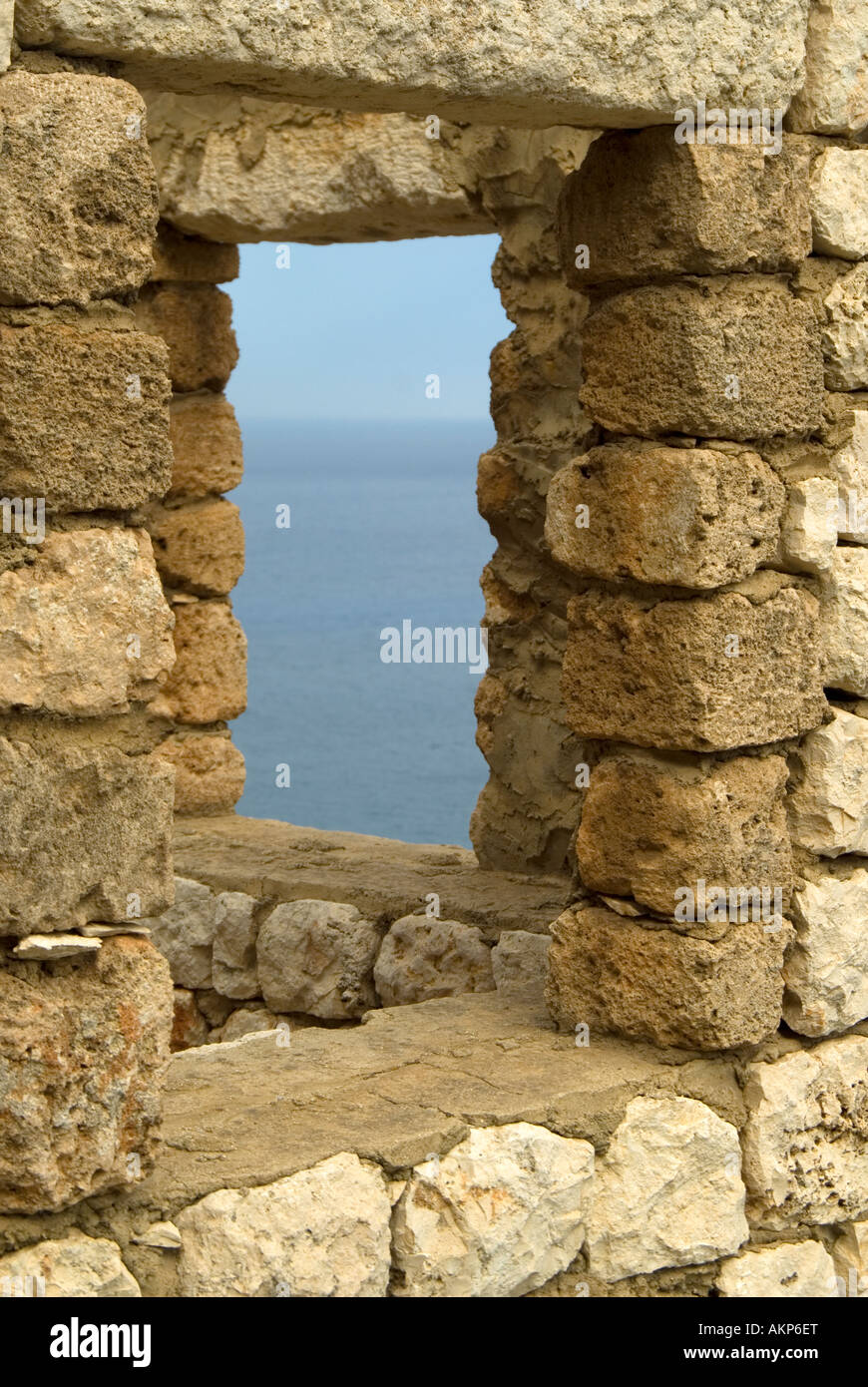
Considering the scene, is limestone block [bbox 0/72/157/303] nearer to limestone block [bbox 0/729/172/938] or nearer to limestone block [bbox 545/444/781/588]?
limestone block [bbox 0/729/172/938]

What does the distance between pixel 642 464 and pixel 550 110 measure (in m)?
0.77

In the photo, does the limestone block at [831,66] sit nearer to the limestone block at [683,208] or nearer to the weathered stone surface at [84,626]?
the limestone block at [683,208]

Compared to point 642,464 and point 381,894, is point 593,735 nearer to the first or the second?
point 642,464

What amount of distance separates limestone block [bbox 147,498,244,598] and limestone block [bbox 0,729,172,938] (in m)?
3.37

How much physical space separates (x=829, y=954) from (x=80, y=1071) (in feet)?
6.11

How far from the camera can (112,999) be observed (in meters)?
3.38

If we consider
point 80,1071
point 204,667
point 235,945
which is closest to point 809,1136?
point 80,1071

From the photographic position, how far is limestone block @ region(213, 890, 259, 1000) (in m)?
5.91

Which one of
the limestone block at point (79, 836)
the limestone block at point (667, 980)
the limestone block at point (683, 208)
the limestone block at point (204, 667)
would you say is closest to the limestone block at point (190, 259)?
the limestone block at point (204, 667)

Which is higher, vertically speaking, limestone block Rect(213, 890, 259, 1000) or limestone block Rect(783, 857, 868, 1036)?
limestone block Rect(783, 857, 868, 1036)

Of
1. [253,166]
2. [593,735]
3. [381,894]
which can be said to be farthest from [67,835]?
[253,166]

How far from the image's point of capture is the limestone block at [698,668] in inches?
163

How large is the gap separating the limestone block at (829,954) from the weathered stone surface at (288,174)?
2.53m

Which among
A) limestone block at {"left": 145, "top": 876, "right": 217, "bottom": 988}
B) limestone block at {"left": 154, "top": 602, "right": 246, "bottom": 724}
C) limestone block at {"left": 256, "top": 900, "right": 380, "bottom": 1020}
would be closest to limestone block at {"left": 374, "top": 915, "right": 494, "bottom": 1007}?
limestone block at {"left": 256, "top": 900, "right": 380, "bottom": 1020}
